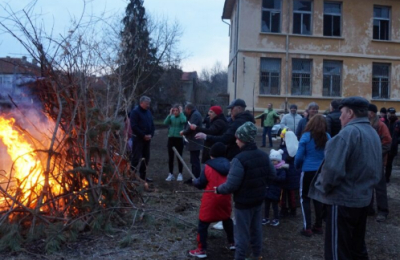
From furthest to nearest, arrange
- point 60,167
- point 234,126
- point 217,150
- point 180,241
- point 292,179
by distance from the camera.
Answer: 1. point 292,179
2. point 234,126
3. point 60,167
4. point 180,241
5. point 217,150

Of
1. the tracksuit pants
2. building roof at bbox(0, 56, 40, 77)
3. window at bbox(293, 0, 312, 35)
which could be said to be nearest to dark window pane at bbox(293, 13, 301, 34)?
window at bbox(293, 0, 312, 35)

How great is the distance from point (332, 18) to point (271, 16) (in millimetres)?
3431

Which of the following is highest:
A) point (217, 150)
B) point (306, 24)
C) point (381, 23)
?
point (381, 23)

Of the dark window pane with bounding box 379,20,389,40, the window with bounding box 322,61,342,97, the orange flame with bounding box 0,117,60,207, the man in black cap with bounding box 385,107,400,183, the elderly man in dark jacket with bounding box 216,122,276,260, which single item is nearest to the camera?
the elderly man in dark jacket with bounding box 216,122,276,260

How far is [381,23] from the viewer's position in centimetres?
2392

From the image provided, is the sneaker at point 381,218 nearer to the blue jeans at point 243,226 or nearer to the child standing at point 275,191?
the child standing at point 275,191

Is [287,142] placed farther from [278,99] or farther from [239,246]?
[278,99]

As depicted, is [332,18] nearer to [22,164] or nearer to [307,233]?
[307,233]

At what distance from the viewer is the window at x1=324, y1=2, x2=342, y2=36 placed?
76.5 ft

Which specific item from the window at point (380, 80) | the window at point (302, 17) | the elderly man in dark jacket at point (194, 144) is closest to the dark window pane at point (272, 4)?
the window at point (302, 17)

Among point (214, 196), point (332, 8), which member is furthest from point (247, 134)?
point (332, 8)

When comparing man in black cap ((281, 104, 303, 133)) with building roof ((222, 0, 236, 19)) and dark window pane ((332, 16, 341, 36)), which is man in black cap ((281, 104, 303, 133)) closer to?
dark window pane ((332, 16, 341, 36))

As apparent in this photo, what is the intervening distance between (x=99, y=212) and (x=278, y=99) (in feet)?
60.2

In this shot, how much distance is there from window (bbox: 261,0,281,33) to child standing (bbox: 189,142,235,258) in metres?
19.1
